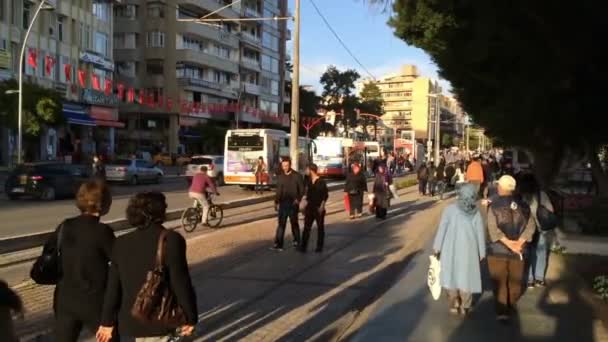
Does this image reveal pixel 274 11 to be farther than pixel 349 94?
No

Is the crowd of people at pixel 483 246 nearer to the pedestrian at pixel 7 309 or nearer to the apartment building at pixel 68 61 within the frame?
the pedestrian at pixel 7 309

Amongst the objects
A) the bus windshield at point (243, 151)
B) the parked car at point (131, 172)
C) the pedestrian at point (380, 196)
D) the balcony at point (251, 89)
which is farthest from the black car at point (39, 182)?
the balcony at point (251, 89)

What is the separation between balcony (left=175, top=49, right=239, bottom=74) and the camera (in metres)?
66.9

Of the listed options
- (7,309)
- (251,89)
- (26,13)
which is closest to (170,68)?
(251,89)

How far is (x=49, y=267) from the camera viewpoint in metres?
4.29

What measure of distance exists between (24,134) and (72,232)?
35717 mm

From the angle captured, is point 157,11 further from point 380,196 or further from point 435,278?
point 435,278

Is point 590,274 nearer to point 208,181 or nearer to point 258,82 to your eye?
point 208,181

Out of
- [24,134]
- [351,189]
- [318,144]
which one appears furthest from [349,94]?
[351,189]

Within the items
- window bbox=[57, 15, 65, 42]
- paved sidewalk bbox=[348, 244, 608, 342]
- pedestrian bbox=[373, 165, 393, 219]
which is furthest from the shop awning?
paved sidewalk bbox=[348, 244, 608, 342]

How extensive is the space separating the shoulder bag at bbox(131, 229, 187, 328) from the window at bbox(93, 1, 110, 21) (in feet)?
179

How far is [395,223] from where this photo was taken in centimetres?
1761

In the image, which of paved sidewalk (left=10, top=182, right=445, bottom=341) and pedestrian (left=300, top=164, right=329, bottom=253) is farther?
pedestrian (left=300, top=164, right=329, bottom=253)

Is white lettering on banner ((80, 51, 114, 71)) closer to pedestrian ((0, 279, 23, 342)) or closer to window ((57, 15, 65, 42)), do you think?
window ((57, 15, 65, 42))
